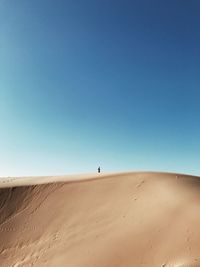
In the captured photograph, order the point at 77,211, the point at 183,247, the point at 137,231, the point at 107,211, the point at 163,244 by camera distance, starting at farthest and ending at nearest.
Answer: the point at 77,211 → the point at 107,211 → the point at 137,231 → the point at 163,244 → the point at 183,247

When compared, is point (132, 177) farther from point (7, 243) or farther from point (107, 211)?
point (7, 243)

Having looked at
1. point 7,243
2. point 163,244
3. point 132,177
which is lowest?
point 7,243

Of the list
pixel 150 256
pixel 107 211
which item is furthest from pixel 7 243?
pixel 150 256

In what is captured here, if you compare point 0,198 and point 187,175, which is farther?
point 0,198

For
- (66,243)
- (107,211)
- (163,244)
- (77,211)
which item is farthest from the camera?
(77,211)

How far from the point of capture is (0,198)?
55.5 ft

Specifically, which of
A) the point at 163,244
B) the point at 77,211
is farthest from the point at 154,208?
the point at 77,211

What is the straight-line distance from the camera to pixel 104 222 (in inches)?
458

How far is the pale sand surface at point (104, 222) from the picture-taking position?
8.91m

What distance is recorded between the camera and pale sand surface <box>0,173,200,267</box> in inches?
351

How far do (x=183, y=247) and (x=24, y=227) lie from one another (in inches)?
Result: 293

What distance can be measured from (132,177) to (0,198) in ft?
22.6

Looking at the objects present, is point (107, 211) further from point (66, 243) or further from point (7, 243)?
point (7, 243)

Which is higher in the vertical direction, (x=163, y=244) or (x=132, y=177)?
(x=132, y=177)
